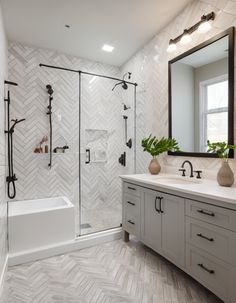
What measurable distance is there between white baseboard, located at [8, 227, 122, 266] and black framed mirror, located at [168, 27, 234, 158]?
1.36 m

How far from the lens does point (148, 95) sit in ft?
9.49

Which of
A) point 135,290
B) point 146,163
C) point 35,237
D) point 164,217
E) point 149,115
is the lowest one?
point 135,290

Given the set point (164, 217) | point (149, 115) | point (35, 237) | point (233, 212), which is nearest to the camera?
point (233, 212)

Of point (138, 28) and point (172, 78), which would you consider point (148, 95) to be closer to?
point (172, 78)

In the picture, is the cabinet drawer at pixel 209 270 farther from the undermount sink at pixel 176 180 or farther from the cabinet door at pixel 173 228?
the undermount sink at pixel 176 180

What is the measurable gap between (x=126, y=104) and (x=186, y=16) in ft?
5.40

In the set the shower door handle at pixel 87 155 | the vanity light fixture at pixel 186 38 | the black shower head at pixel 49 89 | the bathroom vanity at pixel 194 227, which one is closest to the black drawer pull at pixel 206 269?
the bathroom vanity at pixel 194 227

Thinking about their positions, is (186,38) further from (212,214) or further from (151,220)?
(151,220)

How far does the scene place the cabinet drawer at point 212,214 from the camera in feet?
4.05

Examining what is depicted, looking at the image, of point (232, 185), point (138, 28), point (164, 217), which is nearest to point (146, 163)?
point (164, 217)

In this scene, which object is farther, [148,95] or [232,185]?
[148,95]

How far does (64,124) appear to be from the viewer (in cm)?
324

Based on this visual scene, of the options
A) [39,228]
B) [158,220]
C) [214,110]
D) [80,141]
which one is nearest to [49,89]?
[80,141]

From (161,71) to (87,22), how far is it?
45.5 inches
